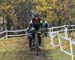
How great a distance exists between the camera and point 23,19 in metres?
47.9

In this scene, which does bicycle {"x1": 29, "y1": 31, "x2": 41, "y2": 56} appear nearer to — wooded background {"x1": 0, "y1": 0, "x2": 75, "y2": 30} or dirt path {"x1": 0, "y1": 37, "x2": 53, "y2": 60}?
dirt path {"x1": 0, "y1": 37, "x2": 53, "y2": 60}

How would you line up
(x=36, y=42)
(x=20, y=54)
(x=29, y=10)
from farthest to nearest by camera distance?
(x=29, y=10) < (x=36, y=42) < (x=20, y=54)

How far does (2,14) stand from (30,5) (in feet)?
15.2

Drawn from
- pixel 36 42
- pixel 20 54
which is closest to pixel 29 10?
pixel 36 42

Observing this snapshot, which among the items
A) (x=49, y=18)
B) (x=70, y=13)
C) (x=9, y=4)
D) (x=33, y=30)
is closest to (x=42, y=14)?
(x=49, y=18)

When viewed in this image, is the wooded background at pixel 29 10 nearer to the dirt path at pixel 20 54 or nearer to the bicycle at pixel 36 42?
the dirt path at pixel 20 54

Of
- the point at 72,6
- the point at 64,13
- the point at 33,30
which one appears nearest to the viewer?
the point at 33,30

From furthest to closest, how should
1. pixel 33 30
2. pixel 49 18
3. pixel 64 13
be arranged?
pixel 49 18 < pixel 64 13 < pixel 33 30

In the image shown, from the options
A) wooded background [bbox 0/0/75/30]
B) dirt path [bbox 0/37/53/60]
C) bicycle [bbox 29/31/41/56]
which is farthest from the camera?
wooded background [bbox 0/0/75/30]

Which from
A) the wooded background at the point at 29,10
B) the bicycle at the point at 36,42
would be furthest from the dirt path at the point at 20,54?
the wooded background at the point at 29,10

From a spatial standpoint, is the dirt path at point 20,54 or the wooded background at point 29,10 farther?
the wooded background at point 29,10

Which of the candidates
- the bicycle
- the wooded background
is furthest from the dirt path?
the wooded background

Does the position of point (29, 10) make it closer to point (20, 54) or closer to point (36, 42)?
point (36, 42)

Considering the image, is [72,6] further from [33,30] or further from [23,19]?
[33,30]
